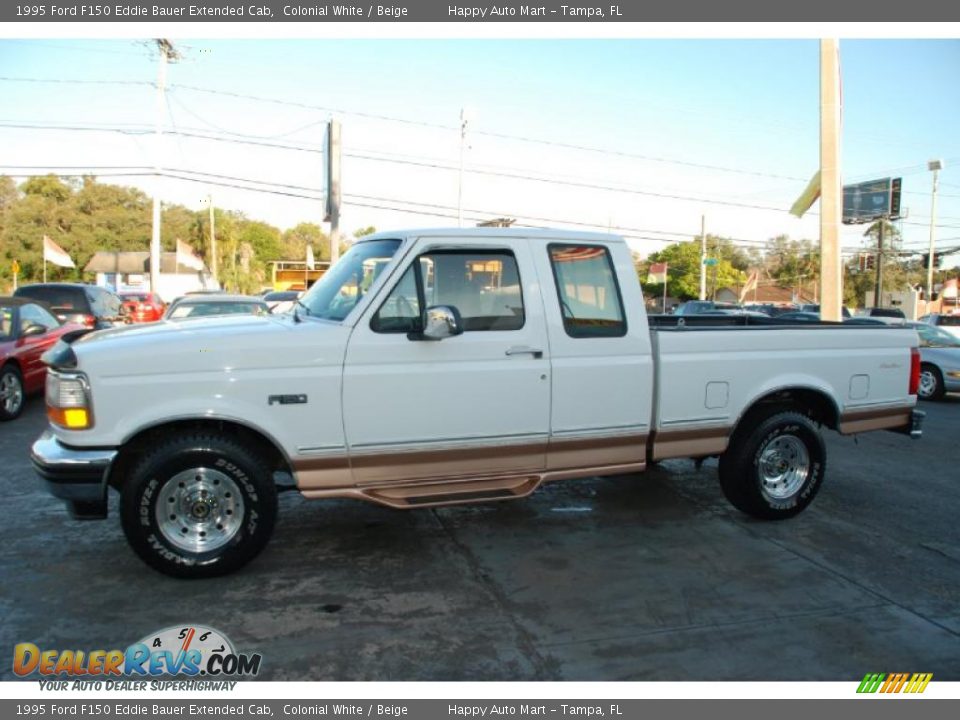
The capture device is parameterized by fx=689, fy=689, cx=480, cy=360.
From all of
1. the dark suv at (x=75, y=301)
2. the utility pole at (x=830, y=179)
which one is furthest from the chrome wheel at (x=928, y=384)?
the dark suv at (x=75, y=301)

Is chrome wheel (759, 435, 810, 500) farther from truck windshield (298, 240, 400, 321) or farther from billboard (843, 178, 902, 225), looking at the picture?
billboard (843, 178, 902, 225)

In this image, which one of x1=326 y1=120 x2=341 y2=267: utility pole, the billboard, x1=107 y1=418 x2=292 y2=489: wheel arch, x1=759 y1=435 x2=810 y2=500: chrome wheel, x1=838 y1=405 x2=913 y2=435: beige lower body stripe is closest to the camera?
x1=107 y1=418 x2=292 y2=489: wheel arch

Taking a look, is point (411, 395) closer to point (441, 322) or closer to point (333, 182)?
point (441, 322)

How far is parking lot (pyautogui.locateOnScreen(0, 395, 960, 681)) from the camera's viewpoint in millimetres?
3369

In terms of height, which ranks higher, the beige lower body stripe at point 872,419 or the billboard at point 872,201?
the billboard at point 872,201

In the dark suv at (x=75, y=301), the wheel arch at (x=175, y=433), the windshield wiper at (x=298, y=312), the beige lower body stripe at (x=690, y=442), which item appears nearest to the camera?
the wheel arch at (x=175, y=433)

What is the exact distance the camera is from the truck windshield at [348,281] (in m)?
4.46

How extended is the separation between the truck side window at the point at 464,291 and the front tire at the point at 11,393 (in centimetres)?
727

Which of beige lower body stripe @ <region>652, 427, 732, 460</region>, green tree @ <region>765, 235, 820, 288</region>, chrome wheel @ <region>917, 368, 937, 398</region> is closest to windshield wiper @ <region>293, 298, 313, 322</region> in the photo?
beige lower body stripe @ <region>652, 427, 732, 460</region>

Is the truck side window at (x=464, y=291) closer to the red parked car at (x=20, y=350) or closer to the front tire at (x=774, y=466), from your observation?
the front tire at (x=774, y=466)

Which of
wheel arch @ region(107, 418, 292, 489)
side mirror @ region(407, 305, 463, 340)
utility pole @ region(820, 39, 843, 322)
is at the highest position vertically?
utility pole @ region(820, 39, 843, 322)

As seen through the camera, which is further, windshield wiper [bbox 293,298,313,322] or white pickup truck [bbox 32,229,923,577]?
windshield wiper [bbox 293,298,313,322]

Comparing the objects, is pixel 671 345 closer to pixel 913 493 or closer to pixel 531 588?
pixel 531 588

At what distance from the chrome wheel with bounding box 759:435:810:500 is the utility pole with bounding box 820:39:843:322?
1075 centimetres
